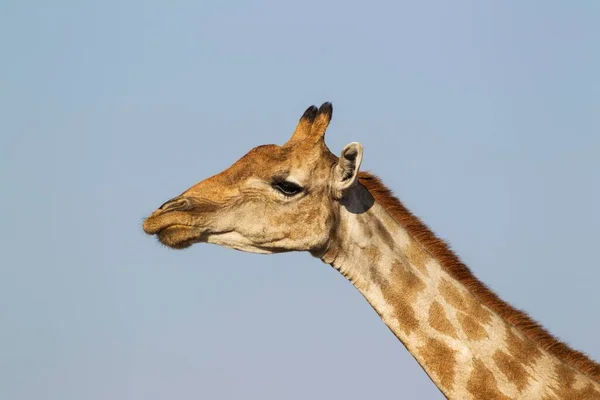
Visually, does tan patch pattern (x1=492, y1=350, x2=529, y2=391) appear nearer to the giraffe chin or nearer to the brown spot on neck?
the brown spot on neck

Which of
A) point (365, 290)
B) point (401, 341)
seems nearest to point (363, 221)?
point (365, 290)

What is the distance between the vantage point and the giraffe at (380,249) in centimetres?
1191

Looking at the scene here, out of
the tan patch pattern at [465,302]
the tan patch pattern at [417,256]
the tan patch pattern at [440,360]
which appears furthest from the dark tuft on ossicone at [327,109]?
the tan patch pattern at [440,360]

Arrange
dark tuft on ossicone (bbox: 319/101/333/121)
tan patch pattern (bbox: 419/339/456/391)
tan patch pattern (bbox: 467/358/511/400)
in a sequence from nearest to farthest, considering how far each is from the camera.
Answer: tan patch pattern (bbox: 467/358/511/400), tan patch pattern (bbox: 419/339/456/391), dark tuft on ossicone (bbox: 319/101/333/121)

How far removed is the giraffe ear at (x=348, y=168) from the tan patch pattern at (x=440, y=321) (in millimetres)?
2015

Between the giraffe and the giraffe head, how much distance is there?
0.04ft

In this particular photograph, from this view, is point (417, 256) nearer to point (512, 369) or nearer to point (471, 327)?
point (471, 327)

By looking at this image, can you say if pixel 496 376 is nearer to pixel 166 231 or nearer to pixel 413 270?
pixel 413 270

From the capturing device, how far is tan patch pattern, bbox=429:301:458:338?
12156 mm

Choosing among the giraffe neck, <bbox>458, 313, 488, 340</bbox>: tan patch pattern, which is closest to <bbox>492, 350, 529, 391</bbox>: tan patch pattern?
the giraffe neck

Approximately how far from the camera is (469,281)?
12688 millimetres

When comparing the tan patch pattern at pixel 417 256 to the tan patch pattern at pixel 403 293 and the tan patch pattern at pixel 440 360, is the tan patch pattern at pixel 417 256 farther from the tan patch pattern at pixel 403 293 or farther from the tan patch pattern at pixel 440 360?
the tan patch pattern at pixel 440 360

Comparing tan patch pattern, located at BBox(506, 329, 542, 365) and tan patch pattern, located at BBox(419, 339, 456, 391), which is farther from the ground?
tan patch pattern, located at BBox(506, 329, 542, 365)

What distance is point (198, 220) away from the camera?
1302 centimetres
